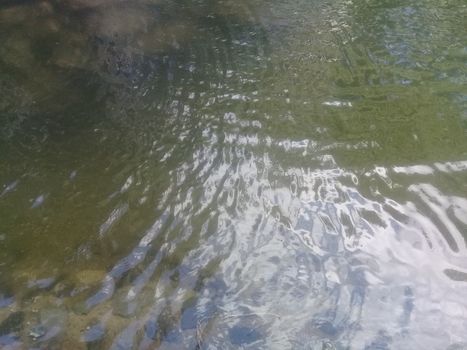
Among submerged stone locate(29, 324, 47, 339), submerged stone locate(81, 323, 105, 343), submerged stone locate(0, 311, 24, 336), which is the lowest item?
submerged stone locate(81, 323, 105, 343)

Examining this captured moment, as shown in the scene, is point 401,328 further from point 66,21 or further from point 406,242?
point 66,21

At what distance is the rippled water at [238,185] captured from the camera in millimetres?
3264

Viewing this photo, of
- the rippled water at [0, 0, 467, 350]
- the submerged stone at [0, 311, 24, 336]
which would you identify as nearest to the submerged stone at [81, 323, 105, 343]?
the rippled water at [0, 0, 467, 350]

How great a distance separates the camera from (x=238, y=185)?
4328 millimetres

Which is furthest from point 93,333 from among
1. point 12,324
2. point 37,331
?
point 12,324

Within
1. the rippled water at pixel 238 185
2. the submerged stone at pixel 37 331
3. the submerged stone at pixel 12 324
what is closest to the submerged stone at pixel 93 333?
the rippled water at pixel 238 185

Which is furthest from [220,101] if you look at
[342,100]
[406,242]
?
[406,242]

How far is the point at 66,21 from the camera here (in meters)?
7.48

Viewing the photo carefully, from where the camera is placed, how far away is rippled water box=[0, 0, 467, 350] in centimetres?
326

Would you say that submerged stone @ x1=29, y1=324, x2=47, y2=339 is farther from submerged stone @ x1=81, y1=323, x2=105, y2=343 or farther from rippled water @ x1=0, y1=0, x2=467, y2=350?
submerged stone @ x1=81, y1=323, x2=105, y2=343

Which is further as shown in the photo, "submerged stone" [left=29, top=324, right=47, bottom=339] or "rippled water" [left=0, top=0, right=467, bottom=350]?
"rippled water" [left=0, top=0, right=467, bottom=350]

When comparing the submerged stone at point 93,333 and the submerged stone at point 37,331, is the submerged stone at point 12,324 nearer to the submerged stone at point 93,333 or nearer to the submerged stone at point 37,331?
the submerged stone at point 37,331

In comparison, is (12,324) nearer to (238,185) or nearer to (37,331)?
(37,331)

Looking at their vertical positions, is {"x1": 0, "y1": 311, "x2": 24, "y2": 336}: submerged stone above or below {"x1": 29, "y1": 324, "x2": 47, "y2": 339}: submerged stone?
above
